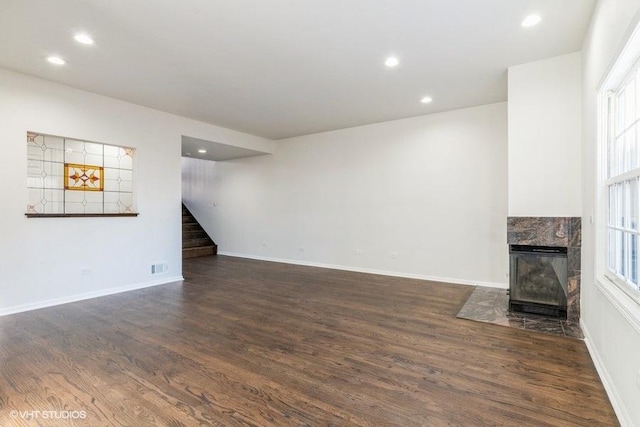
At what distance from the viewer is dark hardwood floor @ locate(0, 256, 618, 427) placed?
6.12 feet

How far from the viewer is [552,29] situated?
9.43 ft

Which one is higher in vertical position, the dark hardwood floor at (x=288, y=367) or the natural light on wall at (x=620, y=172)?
the natural light on wall at (x=620, y=172)

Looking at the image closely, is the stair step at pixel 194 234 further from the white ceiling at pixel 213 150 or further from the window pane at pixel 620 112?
the window pane at pixel 620 112

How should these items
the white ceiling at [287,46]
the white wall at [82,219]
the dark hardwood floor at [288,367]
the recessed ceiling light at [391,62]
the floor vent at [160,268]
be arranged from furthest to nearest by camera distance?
the floor vent at [160,268]
the white wall at [82,219]
the recessed ceiling light at [391,62]
the white ceiling at [287,46]
the dark hardwood floor at [288,367]

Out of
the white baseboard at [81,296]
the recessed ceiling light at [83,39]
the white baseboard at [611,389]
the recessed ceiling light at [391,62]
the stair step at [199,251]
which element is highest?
the recessed ceiling light at [391,62]

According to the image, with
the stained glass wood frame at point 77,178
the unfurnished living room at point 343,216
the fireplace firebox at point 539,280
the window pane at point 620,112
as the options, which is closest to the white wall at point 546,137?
the unfurnished living room at point 343,216

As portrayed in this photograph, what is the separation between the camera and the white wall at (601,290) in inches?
66.5

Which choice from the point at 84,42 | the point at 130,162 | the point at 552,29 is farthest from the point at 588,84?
the point at 130,162

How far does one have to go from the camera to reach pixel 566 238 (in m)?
3.33

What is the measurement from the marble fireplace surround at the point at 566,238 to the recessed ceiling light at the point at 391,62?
2.21 metres

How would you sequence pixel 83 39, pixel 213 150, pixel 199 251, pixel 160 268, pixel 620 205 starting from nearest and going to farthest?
1. pixel 620 205
2. pixel 83 39
3. pixel 160 268
4. pixel 213 150
5. pixel 199 251

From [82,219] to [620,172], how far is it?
5.78m

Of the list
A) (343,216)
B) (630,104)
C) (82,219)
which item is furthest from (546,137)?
(82,219)

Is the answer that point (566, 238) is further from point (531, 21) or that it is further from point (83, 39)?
point (83, 39)
